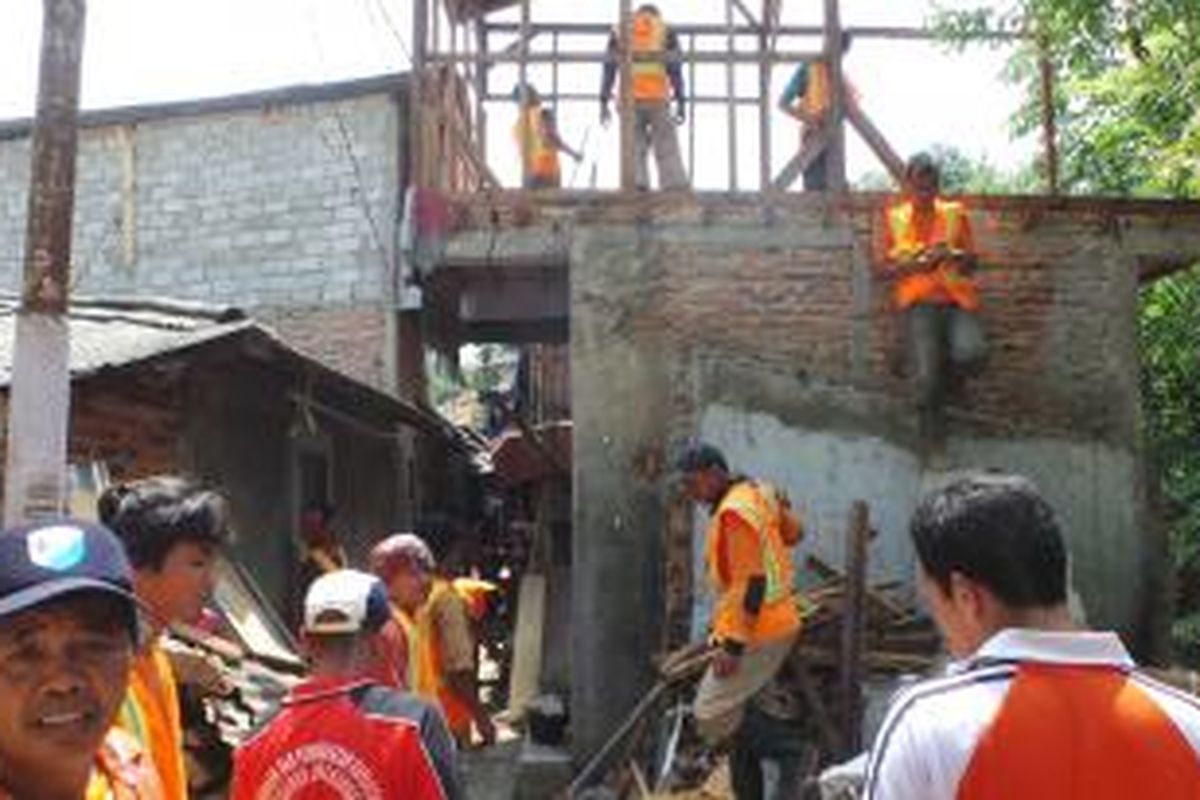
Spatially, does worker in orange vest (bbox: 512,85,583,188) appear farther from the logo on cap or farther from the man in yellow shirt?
the logo on cap

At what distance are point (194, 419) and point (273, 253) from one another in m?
6.05

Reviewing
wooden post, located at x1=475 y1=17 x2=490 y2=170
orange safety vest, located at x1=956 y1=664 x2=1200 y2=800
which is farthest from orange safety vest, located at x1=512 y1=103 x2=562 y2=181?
orange safety vest, located at x1=956 y1=664 x2=1200 y2=800

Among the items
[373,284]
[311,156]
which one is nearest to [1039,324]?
[373,284]

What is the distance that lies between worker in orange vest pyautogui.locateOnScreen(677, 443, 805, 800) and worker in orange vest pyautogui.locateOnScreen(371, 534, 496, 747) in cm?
123

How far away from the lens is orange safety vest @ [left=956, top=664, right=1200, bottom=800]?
2600 millimetres

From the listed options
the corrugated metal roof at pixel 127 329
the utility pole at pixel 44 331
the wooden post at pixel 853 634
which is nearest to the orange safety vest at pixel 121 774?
the utility pole at pixel 44 331

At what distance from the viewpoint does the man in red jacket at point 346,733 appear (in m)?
3.87

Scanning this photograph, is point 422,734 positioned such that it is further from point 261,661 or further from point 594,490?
point 594,490

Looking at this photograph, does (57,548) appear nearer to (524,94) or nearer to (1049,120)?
(524,94)

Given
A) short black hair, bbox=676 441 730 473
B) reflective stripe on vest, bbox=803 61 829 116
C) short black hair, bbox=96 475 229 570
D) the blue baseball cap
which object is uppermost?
reflective stripe on vest, bbox=803 61 829 116

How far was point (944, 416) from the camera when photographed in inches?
435

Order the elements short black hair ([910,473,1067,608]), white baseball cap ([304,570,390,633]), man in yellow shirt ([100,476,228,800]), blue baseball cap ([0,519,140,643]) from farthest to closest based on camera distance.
Answer: 1. white baseball cap ([304,570,390,633])
2. man in yellow shirt ([100,476,228,800])
3. short black hair ([910,473,1067,608])
4. blue baseball cap ([0,519,140,643])

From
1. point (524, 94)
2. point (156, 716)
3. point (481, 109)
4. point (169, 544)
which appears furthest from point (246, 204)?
point (156, 716)

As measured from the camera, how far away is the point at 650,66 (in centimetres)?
1203
